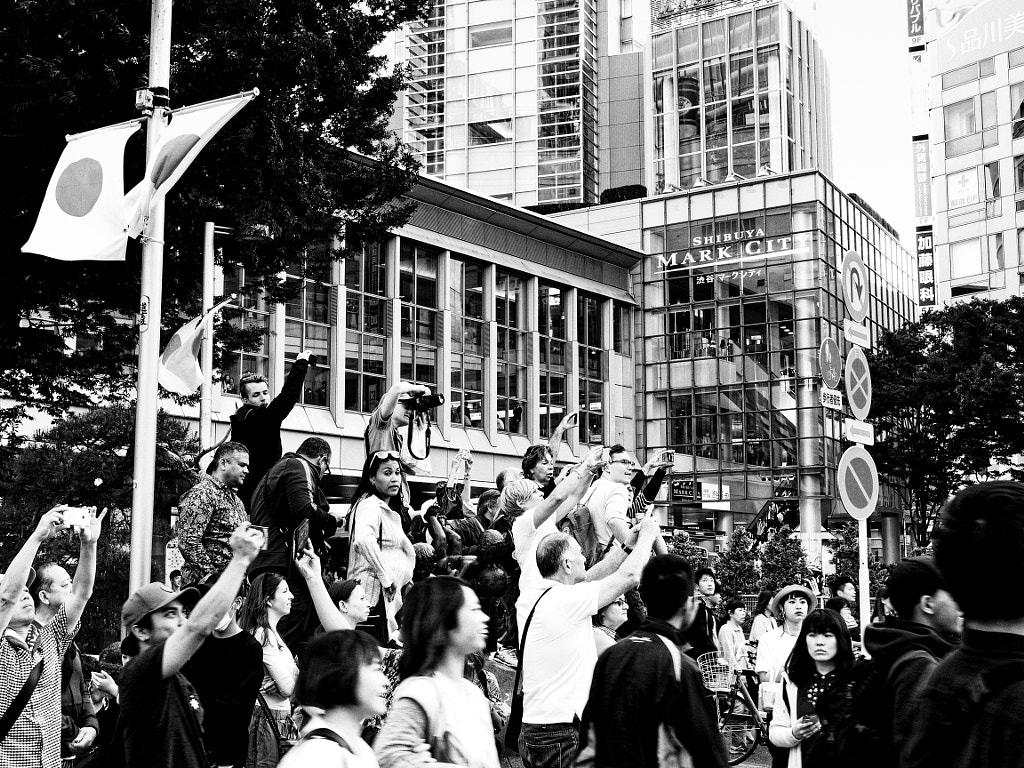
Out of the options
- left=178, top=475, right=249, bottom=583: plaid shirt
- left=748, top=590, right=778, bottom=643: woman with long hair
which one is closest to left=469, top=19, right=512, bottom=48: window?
Answer: left=748, top=590, right=778, bottom=643: woman with long hair

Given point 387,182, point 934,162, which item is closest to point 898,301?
point 934,162

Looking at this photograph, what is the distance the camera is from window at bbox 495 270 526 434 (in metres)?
→ 43.2

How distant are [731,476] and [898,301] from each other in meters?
17.5

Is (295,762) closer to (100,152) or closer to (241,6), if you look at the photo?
(100,152)

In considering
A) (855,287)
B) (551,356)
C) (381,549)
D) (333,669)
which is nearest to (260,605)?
(381,549)

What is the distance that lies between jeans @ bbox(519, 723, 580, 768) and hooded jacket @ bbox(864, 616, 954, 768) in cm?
181

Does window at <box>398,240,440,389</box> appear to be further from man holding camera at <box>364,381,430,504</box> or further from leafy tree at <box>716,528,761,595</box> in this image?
man holding camera at <box>364,381,430,504</box>

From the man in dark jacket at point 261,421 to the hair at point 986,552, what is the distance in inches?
240

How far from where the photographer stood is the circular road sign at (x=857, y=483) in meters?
10.0

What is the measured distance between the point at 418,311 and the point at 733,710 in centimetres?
2927

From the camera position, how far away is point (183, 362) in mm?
13906

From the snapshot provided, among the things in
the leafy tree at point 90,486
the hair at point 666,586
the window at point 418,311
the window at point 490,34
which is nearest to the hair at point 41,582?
the hair at point 666,586

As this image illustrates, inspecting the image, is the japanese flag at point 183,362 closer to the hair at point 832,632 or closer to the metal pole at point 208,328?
the metal pole at point 208,328

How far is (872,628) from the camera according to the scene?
4457 mm
